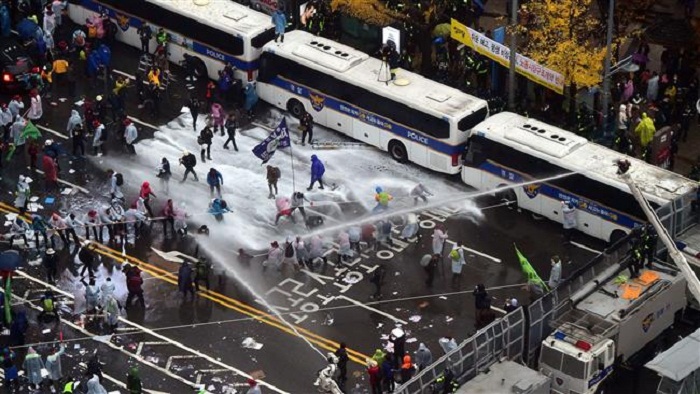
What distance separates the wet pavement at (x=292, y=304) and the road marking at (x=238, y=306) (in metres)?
0.03

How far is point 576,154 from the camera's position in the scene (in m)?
49.4

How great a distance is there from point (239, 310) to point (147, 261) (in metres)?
4.00

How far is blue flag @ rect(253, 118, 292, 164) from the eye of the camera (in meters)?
50.0

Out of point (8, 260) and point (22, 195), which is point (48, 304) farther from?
point (22, 195)

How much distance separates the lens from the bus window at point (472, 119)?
52031 mm

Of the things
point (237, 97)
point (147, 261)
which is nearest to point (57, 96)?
point (237, 97)

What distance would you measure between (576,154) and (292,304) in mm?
10418

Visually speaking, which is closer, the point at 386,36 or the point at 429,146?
the point at 429,146

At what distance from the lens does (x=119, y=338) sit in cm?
4531

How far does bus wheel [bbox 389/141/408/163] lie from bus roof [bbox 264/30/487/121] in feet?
5.80

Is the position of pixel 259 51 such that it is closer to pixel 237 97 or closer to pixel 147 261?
pixel 237 97

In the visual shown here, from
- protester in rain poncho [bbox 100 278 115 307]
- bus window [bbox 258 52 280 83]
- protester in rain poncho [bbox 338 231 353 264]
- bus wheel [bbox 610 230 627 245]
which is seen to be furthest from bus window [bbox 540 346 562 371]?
bus window [bbox 258 52 280 83]

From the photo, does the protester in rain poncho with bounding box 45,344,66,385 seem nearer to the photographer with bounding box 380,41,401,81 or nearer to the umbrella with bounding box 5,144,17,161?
the umbrella with bounding box 5,144,17,161

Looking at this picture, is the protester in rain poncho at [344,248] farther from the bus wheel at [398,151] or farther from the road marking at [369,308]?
the bus wheel at [398,151]
